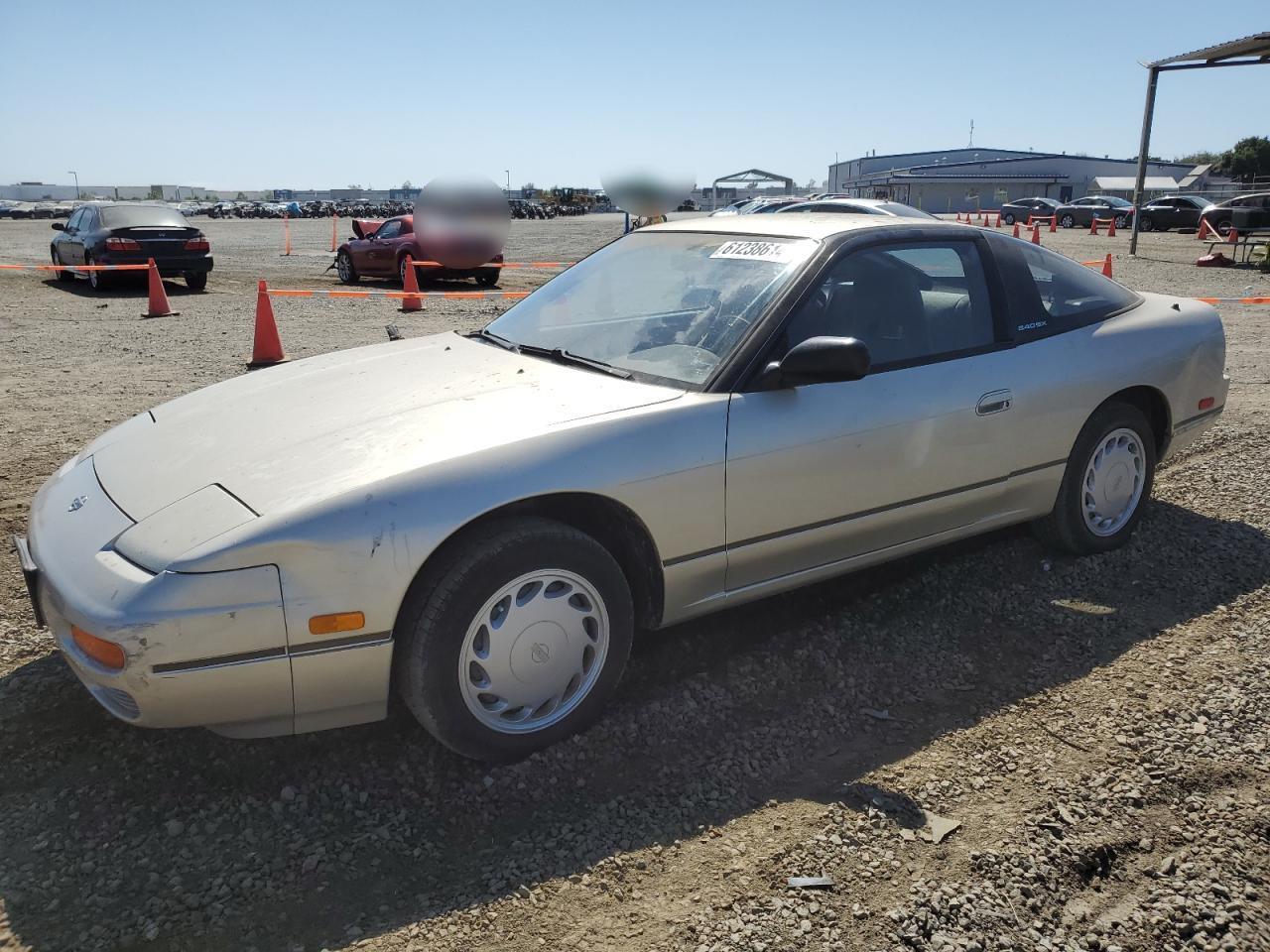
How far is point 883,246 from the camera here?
12.1ft

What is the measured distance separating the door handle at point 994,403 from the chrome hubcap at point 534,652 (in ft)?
5.68

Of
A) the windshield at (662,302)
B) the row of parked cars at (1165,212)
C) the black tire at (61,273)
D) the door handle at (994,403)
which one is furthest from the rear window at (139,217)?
the row of parked cars at (1165,212)

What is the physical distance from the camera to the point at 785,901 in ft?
7.54

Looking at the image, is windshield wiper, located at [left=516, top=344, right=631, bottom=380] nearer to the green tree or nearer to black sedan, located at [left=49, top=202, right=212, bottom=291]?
black sedan, located at [left=49, top=202, right=212, bottom=291]

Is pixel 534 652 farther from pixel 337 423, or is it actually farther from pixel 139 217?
pixel 139 217

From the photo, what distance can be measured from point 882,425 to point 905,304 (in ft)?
1.93

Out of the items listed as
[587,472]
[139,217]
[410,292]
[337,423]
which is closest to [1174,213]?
[410,292]

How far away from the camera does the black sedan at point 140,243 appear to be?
1546 cm

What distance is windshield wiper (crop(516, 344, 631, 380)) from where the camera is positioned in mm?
3307

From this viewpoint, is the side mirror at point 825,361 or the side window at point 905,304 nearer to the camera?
the side mirror at point 825,361

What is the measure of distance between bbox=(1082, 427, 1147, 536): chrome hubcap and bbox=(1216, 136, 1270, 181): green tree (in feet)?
273

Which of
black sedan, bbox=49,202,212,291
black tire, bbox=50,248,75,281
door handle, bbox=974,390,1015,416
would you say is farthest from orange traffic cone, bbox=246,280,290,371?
black tire, bbox=50,248,75,281

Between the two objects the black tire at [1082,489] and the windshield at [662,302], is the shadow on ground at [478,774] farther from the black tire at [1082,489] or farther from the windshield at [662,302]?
the windshield at [662,302]

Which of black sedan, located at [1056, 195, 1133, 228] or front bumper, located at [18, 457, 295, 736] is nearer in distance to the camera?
front bumper, located at [18, 457, 295, 736]
